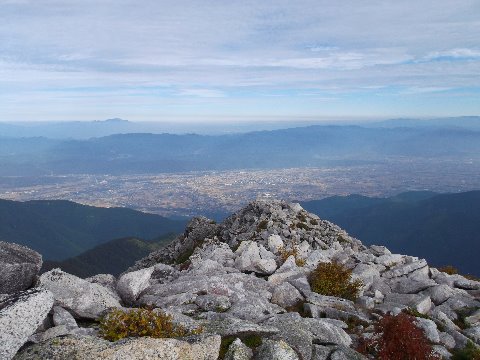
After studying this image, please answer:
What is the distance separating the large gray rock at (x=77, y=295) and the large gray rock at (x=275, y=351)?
7.98 meters

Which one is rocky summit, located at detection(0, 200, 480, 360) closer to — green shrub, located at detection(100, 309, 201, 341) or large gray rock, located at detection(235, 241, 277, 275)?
large gray rock, located at detection(235, 241, 277, 275)

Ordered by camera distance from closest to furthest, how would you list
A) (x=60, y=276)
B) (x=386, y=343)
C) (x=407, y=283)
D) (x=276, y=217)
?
(x=386, y=343) → (x=60, y=276) → (x=407, y=283) → (x=276, y=217)

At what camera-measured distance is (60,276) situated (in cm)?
1912

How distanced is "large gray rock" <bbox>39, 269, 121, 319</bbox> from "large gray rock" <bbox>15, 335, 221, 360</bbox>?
6.65 m

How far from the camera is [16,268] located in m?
15.8

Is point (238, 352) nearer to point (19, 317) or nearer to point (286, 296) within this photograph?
point (19, 317)

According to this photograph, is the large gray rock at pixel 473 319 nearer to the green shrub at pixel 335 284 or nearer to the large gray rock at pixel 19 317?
the green shrub at pixel 335 284

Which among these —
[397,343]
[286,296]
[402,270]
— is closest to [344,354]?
[397,343]

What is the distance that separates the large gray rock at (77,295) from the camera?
17312mm

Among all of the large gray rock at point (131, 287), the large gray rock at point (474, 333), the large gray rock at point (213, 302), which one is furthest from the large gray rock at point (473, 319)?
the large gray rock at point (131, 287)

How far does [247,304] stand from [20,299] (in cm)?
927

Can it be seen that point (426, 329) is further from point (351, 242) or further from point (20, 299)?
point (351, 242)

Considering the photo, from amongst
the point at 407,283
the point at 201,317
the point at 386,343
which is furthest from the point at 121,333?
the point at 407,283

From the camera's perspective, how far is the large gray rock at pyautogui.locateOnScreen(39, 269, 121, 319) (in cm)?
1731
